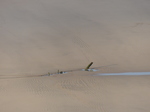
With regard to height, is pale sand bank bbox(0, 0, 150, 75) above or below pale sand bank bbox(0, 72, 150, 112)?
above

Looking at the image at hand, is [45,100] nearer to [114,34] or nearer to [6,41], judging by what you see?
[6,41]

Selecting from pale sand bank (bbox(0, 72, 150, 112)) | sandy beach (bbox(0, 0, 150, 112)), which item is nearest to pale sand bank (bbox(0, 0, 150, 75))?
sandy beach (bbox(0, 0, 150, 112))

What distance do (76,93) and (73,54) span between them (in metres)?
0.51

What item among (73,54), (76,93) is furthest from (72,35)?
(76,93)

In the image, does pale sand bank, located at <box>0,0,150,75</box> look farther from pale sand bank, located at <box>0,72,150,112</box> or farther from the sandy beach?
pale sand bank, located at <box>0,72,150,112</box>

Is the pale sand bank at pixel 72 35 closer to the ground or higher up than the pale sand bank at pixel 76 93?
higher up

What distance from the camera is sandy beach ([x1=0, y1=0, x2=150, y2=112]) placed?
133cm

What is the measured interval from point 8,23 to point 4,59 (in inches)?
27.9

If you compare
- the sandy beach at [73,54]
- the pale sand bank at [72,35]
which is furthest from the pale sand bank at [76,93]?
the pale sand bank at [72,35]

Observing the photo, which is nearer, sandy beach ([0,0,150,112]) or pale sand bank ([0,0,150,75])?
sandy beach ([0,0,150,112])

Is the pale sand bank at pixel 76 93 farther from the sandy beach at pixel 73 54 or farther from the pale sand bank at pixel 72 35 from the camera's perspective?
the pale sand bank at pixel 72 35

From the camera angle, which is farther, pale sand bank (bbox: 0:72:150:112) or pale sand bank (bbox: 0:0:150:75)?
pale sand bank (bbox: 0:0:150:75)

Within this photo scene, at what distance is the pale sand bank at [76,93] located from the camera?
49.7 inches

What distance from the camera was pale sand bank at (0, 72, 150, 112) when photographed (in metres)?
1.26
